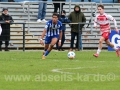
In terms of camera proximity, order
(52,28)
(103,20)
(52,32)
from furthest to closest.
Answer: (103,20), (52,32), (52,28)

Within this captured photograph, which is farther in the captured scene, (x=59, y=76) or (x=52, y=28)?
(x=52, y=28)

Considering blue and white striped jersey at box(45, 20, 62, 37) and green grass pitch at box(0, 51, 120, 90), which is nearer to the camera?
green grass pitch at box(0, 51, 120, 90)

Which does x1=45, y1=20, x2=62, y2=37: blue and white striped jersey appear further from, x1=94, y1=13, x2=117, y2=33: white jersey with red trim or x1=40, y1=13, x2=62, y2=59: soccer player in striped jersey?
x1=94, y1=13, x2=117, y2=33: white jersey with red trim

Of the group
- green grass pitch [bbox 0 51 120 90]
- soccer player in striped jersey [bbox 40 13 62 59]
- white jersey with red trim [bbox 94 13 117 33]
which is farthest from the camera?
white jersey with red trim [bbox 94 13 117 33]

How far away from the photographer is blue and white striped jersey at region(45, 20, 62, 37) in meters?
22.5

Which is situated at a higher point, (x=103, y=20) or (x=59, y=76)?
(x=103, y=20)

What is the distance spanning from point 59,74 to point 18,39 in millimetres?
14590

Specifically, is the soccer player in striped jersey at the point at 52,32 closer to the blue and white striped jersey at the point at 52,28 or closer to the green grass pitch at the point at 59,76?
the blue and white striped jersey at the point at 52,28

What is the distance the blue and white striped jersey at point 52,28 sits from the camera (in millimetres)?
22469

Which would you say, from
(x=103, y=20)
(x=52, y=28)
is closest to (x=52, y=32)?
(x=52, y=28)

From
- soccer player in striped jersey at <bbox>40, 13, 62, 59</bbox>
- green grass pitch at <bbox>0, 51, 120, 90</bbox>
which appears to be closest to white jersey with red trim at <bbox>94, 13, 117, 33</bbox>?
soccer player in striped jersey at <bbox>40, 13, 62, 59</bbox>

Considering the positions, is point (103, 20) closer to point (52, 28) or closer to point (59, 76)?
point (52, 28)

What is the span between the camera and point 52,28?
2261 centimetres

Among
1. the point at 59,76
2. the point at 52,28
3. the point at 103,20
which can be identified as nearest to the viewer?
the point at 59,76
